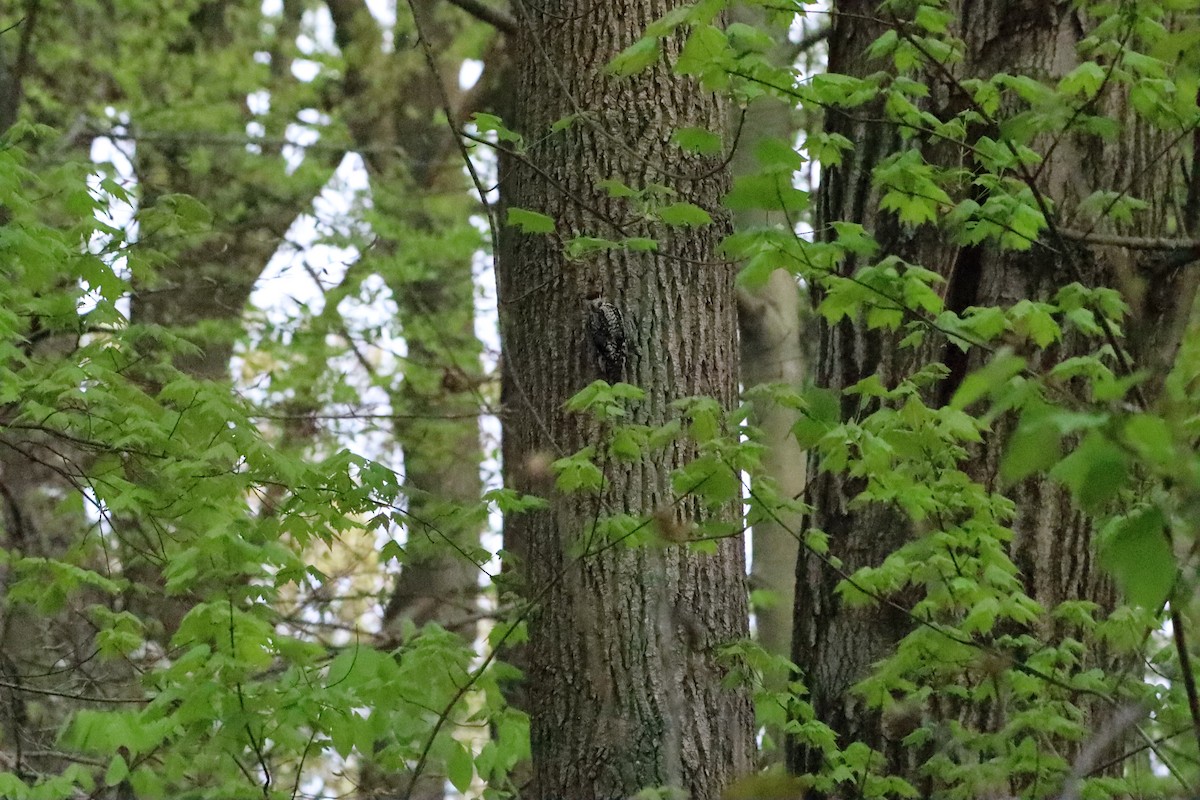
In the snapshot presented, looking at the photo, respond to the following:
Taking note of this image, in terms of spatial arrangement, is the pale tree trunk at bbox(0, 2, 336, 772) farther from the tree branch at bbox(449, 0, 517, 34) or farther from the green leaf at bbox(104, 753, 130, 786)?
the green leaf at bbox(104, 753, 130, 786)

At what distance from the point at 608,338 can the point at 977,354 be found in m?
1.42

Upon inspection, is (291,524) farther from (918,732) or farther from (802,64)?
(802,64)

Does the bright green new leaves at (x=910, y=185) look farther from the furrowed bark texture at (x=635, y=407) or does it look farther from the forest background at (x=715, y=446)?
the furrowed bark texture at (x=635, y=407)

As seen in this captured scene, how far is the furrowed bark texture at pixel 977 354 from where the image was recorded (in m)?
4.18

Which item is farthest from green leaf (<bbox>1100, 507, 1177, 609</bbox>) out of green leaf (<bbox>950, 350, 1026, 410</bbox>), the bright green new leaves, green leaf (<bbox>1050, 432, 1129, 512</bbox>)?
the bright green new leaves

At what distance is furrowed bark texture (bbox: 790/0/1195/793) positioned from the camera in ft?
13.7

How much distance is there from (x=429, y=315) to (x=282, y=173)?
5.80ft

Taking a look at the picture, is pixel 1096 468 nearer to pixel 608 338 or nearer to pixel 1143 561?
pixel 1143 561

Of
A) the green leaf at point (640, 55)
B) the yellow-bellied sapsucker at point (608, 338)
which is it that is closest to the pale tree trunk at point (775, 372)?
the yellow-bellied sapsucker at point (608, 338)

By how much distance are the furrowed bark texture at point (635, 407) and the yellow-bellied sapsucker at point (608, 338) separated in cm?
4

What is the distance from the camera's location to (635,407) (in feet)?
11.7

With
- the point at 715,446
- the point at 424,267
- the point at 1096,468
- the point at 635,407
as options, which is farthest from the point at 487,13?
the point at 424,267

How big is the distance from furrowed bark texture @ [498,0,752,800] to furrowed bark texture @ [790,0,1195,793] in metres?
0.80

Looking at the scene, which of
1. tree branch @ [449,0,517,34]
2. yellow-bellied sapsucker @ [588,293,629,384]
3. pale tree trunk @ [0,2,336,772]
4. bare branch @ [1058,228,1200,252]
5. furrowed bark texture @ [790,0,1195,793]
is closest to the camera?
bare branch @ [1058,228,1200,252]
